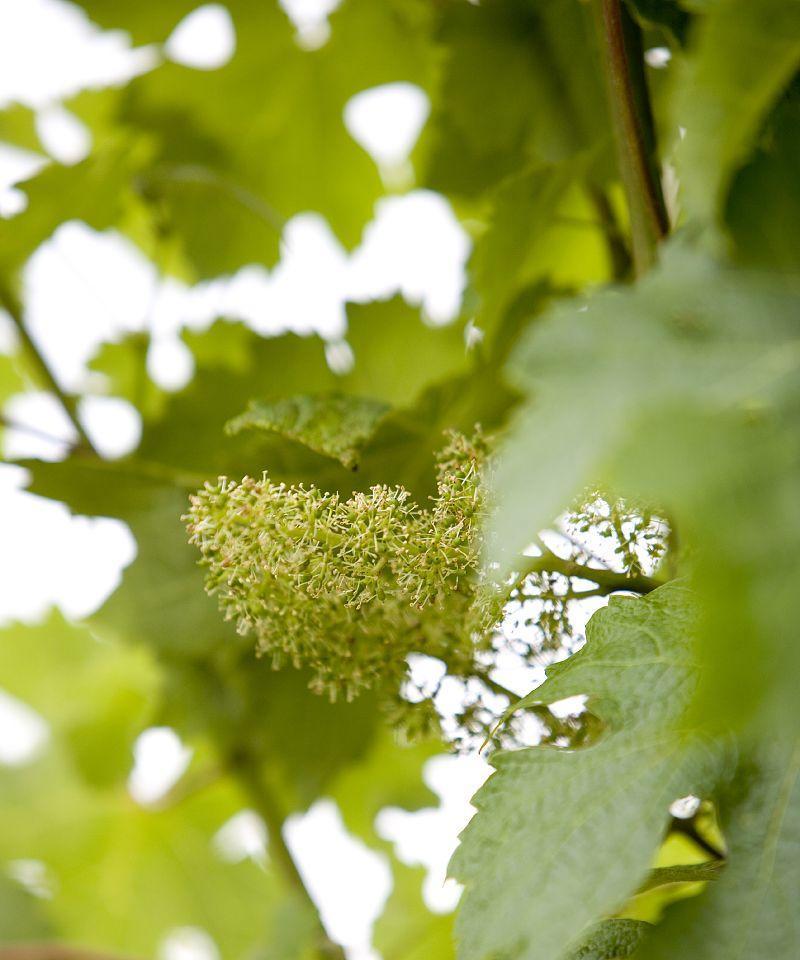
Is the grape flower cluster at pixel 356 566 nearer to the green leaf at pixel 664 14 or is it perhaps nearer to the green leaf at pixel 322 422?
the green leaf at pixel 322 422

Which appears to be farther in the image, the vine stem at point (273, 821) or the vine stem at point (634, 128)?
the vine stem at point (273, 821)

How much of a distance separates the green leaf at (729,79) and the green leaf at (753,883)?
204 millimetres

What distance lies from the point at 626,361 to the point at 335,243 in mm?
662

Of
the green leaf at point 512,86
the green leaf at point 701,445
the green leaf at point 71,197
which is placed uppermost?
the green leaf at point 71,197

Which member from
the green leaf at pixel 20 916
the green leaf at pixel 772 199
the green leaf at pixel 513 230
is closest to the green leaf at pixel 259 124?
the green leaf at pixel 513 230

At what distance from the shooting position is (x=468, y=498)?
0.43 meters

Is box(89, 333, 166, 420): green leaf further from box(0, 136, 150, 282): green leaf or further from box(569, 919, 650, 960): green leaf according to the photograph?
box(569, 919, 650, 960): green leaf

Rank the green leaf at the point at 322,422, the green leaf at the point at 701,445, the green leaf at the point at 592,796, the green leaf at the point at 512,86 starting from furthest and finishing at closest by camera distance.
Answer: the green leaf at the point at 512,86 < the green leaf at the point at 322,422 < the green leaf at the point at 592,796 < the green leaf at the point at 701,445

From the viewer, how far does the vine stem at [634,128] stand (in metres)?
0.46

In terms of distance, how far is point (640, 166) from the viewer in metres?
0.48

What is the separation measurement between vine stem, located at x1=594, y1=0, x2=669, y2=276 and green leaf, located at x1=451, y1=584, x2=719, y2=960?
0.18 meters

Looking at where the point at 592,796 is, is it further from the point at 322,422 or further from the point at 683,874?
the point at 322,422

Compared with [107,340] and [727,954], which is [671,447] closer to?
[727,954]

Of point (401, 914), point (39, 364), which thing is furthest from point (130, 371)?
point (401, 914)
